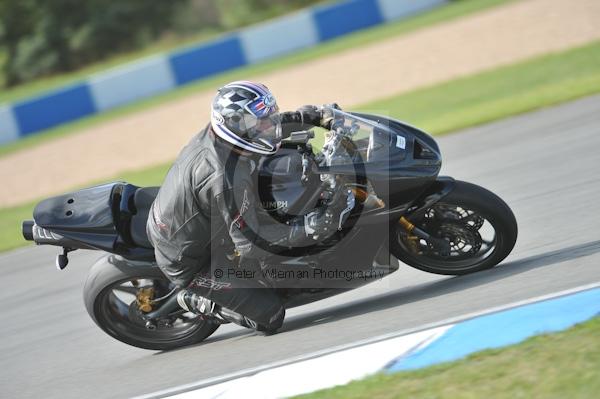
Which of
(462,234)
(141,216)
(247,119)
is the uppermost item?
(247,119)

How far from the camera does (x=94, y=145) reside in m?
17.0

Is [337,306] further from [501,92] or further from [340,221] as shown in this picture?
[501,92]

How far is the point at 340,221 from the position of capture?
16.2 ft

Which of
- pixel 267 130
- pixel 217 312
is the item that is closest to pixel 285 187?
pixel 267 130

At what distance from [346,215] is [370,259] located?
1.31 ft

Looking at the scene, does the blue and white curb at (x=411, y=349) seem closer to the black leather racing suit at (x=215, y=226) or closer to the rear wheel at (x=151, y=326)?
the black leather racing suit at (x=215, y=226)

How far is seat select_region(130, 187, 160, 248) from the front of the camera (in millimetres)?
5395

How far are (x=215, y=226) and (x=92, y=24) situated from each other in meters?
28.7

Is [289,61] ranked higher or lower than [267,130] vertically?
lower

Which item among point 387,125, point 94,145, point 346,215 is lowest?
point 94,145

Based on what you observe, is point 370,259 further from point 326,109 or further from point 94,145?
point 94,145

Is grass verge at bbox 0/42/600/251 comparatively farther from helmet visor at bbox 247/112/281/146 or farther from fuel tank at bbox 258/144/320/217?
helmet visor at bbox 247/112/281/146

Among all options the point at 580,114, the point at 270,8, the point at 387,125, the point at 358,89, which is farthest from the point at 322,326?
the point at 270,8

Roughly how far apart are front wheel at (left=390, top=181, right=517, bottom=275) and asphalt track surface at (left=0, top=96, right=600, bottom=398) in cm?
14
